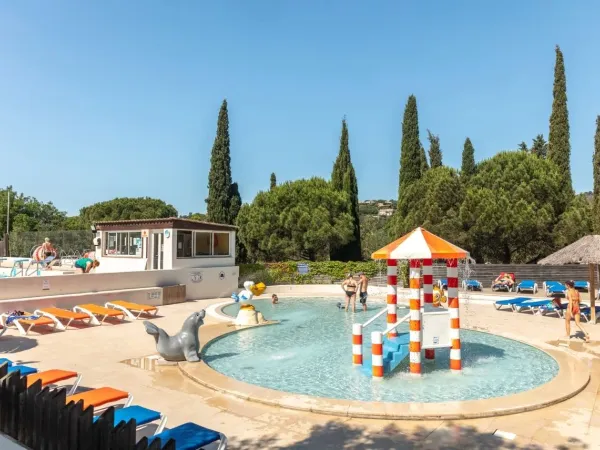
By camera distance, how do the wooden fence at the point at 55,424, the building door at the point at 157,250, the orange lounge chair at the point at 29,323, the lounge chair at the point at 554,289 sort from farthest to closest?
the building door at the point at 157,250 → the lounge chair at the point at 554,289 → the orange lounge chair at the point at 29,323 → the wooden fence at the point at 55,424

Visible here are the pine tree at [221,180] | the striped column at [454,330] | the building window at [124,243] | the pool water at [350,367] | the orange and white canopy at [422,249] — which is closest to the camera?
the pool water at [350,367]

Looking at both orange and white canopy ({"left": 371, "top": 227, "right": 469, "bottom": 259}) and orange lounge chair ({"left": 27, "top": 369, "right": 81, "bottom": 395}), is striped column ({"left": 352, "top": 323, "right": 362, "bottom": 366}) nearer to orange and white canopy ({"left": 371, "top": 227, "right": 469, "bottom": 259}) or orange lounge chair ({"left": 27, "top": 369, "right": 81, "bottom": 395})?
orange and white canopy ({"left": 371, "top": 227, "right": 469, "bottom": 259})

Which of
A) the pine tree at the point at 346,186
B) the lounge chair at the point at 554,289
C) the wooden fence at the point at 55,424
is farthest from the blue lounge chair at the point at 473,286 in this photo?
the wooden fence at the point at 55,424

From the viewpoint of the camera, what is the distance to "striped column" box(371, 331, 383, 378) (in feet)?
29.4

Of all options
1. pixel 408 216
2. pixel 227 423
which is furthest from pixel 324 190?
pixel 227 423

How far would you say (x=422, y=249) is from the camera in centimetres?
958

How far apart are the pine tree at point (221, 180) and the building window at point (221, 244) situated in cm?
1280

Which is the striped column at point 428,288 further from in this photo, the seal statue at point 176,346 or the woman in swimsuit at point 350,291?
the woman in swimsuit at point 350,291

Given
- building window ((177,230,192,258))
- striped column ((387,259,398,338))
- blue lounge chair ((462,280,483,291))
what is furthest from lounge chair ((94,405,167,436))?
blue lounge chair ((462,280,483,291))

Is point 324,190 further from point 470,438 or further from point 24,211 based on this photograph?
point 24,211

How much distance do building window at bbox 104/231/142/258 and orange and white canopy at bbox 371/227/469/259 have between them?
1658 cm

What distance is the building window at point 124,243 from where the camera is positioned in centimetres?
2344

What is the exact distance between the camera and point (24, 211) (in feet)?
229

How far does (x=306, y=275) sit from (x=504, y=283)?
1128 centimetres
